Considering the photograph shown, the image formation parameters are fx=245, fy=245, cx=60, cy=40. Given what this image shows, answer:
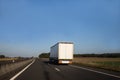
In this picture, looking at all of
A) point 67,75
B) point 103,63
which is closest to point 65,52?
point 103,63

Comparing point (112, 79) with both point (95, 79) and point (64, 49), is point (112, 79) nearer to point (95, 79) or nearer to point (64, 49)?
point (95, 79)

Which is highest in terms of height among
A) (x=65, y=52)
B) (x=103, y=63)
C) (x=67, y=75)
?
(x=65, y=52)

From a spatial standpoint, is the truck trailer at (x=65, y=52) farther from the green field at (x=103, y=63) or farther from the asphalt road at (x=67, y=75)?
the asphalt road at (x=67, y=75)

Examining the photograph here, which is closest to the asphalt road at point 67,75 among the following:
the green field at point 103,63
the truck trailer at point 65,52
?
the green field at point 103,63

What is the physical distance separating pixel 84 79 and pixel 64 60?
23942 millimetres

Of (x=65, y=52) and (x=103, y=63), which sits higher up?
(x=65, y=52)

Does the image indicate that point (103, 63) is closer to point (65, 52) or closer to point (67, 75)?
point (65, 52)

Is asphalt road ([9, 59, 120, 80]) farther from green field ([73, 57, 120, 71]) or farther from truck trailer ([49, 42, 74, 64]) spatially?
truck trailer ([49, 42, 74, 64])

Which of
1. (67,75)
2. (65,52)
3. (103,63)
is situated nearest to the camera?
(67,75)

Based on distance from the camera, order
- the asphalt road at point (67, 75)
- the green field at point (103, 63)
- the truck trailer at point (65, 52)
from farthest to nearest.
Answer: the truck trailer at point (65, 52) < the green field at point (103, 63) < the asphalt road at point (67, 75)

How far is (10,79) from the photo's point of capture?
1422 centimetres

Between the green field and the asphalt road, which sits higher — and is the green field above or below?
above

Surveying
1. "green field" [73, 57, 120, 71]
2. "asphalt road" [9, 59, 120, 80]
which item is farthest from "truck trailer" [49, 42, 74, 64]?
"asphalt road" [9, 59, 120, 80]

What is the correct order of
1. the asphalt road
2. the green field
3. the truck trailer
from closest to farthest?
the asphalt road
the green field
the truck trailer
